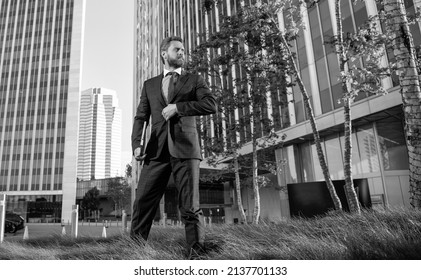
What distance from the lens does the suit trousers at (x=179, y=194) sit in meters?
2.53

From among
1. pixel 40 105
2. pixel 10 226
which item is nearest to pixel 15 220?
pixel 10 226

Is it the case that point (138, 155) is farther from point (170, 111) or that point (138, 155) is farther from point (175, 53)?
point (175, 53)

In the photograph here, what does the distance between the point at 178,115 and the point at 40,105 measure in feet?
232

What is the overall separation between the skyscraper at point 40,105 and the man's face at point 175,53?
6350 centimetres

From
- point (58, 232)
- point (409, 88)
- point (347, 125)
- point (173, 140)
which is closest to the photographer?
point (173, 140)

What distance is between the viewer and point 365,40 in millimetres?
5785

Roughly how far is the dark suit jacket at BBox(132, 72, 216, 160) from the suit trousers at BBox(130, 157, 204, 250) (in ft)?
0.34

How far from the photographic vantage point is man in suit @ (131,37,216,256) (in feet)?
8.47

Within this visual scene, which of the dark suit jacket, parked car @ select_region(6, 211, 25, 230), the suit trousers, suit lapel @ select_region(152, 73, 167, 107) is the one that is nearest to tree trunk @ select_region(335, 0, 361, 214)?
the dark suit jacket

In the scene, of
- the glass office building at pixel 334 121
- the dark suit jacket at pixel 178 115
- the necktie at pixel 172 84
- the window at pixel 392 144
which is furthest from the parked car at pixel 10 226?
the window at pixel 392 144

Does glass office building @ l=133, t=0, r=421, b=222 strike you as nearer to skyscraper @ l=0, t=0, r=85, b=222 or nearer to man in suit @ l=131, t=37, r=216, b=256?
man in suit @ l=131, t=37, r=216, b=256

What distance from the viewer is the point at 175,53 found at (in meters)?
2.83
